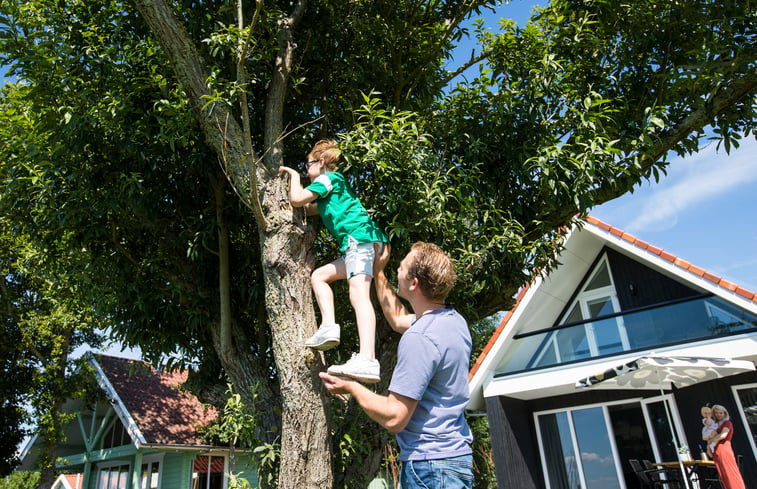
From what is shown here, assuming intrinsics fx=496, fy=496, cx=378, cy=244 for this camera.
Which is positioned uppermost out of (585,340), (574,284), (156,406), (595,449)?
(574,284)

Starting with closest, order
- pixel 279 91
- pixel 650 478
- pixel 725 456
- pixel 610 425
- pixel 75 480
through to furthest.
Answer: pixel 279 91
pixel 725 456
pixel 650 478
pixel 610 425
pixel 75 480

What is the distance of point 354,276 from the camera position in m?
3.34

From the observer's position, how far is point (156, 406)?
52.6 ft

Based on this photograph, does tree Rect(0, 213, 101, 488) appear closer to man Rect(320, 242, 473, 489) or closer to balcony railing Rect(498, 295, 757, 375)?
balcony railing Rect(498, 295, 757, 375)

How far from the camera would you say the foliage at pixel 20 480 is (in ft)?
51.7

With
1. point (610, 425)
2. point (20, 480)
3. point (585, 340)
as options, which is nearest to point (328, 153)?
point (585, 340)

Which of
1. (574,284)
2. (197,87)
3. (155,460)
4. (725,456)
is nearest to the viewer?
(197,87)

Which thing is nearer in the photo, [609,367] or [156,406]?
[609,367]

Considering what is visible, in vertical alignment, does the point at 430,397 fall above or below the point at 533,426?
below

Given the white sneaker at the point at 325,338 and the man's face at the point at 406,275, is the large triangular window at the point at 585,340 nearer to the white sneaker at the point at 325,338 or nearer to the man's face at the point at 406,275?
the white sneaker at the point at 325,338

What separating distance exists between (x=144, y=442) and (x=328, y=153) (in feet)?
42.6

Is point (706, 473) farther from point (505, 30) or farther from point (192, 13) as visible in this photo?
point (192, 13)

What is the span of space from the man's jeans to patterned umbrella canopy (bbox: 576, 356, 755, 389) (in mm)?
6573

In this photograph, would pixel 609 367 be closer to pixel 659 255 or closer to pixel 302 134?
pixel 659 255
